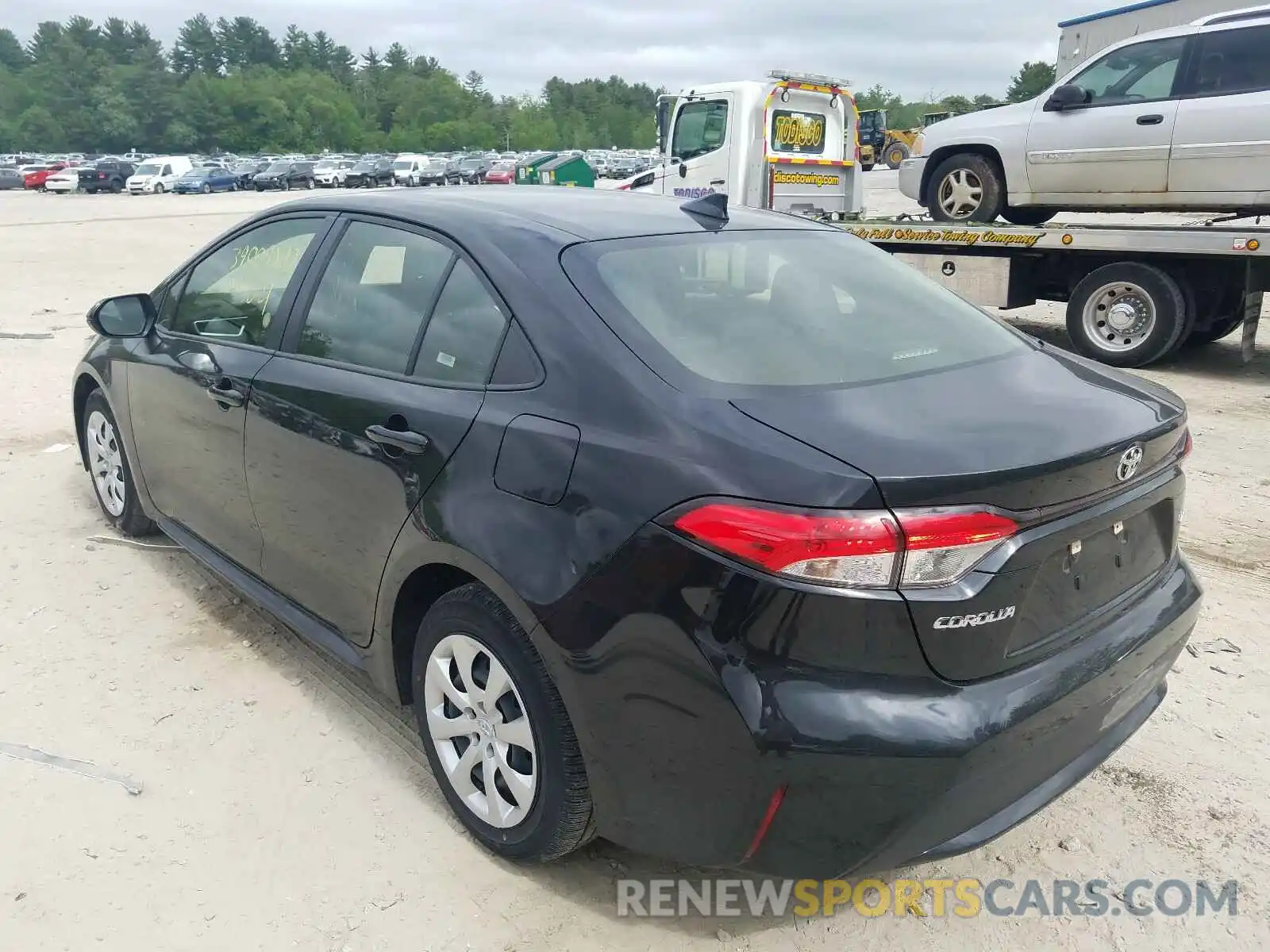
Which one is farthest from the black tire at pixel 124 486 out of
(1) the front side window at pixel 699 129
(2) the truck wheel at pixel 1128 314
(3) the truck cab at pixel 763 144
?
(1) the front side window at pixel 699 129

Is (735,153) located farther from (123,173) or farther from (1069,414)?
(123,173)

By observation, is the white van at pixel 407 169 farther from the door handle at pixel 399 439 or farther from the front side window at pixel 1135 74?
the door handle at pixel 399 439

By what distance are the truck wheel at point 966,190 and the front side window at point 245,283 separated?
27.3 feet

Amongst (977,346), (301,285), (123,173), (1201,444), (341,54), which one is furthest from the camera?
(341,54)

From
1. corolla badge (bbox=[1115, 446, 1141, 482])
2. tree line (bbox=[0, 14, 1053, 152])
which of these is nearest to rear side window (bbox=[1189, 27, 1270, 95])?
corolla badge (bbox=[1115, 446, 1141, 482])

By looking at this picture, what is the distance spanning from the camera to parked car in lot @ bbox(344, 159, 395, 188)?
52.3m

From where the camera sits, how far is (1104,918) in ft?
8.00

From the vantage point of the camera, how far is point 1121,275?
8586 mm

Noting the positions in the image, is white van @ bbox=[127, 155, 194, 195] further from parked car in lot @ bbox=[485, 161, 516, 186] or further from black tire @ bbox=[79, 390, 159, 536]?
black tire @ bbox=[79, 390, 159, 536]

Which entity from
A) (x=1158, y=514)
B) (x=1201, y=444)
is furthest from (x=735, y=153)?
(x=1158, y=514)

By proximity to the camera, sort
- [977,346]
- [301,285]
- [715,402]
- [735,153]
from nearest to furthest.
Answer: [715,402] → [977,346] → [301,285] → [735,153]

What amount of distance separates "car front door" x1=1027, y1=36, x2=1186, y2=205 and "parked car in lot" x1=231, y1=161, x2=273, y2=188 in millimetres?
47127

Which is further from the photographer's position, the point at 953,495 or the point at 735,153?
the point at 735,153

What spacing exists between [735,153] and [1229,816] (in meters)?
10.5
